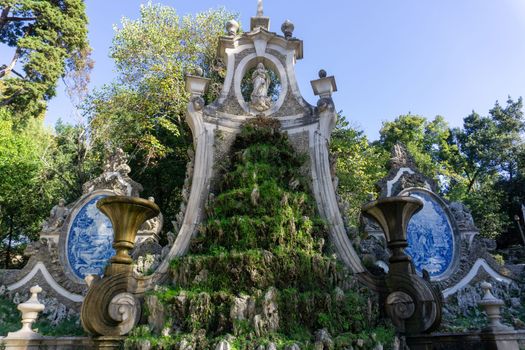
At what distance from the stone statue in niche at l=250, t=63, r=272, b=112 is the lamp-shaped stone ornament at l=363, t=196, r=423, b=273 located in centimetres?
360

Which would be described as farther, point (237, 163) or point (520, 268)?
point (520, 268)

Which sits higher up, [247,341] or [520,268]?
[520,268]

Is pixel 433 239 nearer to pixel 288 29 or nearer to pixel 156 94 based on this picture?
pixel 288 29

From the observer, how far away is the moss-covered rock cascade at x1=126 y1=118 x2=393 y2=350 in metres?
4.47

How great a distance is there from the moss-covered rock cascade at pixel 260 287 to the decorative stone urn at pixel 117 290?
13.9 inches

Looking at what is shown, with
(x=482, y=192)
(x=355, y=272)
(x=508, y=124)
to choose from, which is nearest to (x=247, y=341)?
(x=355, y=272)

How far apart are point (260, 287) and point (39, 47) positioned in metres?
16.9

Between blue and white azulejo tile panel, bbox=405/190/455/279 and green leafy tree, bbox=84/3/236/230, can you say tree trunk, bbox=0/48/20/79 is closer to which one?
green leafy tree, bbox=84/3/236/230

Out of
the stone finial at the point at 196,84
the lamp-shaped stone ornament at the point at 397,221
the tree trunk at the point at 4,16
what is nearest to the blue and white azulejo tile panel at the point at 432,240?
the lamp-shaped stone ornament at the point at 397,221

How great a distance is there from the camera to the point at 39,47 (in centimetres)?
1672

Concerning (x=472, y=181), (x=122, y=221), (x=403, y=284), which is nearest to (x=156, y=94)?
(x=122, y=221)

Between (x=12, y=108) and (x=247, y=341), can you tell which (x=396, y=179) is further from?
(x=12, y=108)

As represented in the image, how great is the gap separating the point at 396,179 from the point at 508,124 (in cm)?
1894

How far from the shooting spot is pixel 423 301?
5.05 meters
